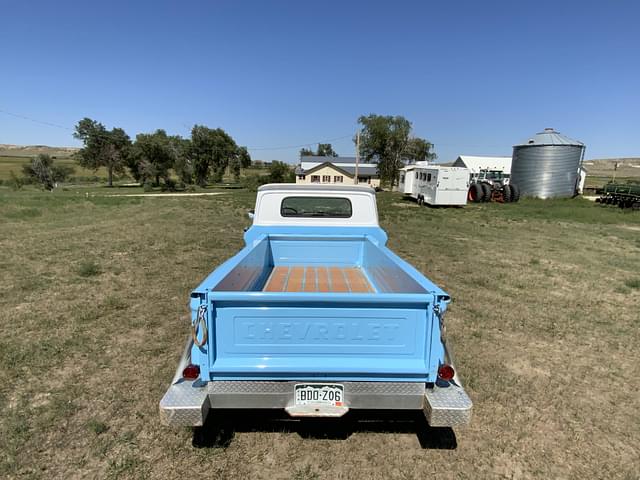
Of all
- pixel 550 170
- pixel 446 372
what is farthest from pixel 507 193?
pixel 446 372

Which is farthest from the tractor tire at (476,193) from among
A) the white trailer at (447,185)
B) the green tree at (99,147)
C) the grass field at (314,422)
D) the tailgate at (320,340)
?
the green tree at (99,147)

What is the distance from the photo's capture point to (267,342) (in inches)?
84.4

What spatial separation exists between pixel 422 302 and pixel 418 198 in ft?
74.0

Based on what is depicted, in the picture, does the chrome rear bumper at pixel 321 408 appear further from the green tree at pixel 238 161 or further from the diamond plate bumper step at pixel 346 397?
the green tree at pixel 238 161

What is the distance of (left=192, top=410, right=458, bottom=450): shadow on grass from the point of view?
105 inches

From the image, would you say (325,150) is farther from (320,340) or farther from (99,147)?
(320,340)

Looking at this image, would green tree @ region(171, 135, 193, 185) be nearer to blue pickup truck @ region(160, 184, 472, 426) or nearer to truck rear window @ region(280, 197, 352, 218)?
truck rear window @ region(280, 197, 352, 218)

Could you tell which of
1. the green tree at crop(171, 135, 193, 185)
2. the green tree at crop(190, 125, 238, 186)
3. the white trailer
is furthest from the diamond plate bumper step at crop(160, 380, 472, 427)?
the green tree at crop(190, 125, 238, 186)

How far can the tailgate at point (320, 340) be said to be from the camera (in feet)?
6.93

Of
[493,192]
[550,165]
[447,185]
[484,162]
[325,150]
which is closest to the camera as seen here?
[447,185]

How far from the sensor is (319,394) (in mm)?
2205

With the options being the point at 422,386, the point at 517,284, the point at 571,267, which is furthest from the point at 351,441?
the point at 571,267

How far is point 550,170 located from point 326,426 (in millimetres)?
28720

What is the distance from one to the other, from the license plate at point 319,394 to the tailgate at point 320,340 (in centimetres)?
6
